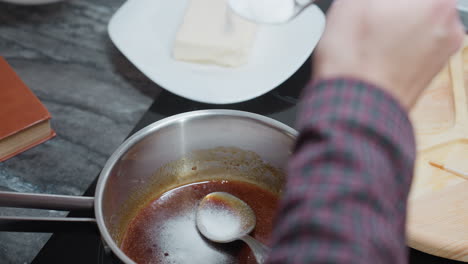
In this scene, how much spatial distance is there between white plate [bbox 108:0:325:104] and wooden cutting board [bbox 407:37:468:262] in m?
0.23

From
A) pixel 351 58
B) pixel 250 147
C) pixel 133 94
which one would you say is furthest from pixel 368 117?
pixel 133 94

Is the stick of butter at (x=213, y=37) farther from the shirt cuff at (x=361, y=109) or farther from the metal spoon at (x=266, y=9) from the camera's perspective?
the shirt cuff at (x=361, y=109)

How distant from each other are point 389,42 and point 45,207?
1.22 ft

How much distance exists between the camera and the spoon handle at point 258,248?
590mm

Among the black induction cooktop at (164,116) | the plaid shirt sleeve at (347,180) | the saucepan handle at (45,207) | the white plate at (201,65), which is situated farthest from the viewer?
the white plate at (201,65)

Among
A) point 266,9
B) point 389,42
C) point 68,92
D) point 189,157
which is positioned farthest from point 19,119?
point 389,42

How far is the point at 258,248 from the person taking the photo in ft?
1.96

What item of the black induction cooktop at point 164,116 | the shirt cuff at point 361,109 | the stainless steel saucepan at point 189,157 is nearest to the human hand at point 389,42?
the shirt cuff at point 361,109

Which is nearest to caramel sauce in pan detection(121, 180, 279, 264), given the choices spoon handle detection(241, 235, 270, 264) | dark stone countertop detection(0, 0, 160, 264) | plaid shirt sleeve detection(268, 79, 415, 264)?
spoon handle detection(241, 235, 270, 264)

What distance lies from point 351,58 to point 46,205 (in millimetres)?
340

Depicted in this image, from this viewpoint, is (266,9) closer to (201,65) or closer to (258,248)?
(201,65)

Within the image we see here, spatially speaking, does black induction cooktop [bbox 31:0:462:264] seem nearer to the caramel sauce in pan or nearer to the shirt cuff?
the caramel sauce in pan

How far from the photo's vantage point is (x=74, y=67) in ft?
2.99

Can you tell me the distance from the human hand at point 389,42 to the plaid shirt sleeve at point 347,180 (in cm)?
3
